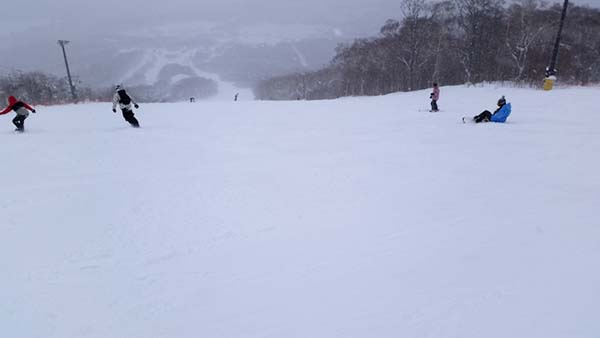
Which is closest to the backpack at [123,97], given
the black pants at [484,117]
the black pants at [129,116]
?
the black pants at [129,116]

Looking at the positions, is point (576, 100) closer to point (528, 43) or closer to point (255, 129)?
point (255, 129)

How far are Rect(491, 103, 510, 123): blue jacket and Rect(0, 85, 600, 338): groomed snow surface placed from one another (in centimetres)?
231

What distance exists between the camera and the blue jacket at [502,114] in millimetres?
10516

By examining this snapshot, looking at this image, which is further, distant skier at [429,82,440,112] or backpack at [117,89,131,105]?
distant skier at [429,82,440,112]

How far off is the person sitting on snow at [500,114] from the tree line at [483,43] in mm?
20174

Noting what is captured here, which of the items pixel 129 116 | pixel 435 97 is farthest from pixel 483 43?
pixel 129 116

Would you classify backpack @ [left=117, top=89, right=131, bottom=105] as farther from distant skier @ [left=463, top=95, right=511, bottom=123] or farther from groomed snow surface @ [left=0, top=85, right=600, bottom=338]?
distant skier @ [left=463, top=95, right=511, bottom=123]

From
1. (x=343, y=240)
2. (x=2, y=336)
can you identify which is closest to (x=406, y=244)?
(x=343, y=240)

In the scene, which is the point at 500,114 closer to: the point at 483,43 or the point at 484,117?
Result: the point at 484,117

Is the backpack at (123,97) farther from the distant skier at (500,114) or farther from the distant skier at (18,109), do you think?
the distant skier at (500,114)

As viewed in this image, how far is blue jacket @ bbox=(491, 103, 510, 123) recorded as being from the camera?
1052 cm

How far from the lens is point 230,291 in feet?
10.7

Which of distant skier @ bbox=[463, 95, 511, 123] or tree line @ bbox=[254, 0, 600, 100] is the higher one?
tree line @ bbox=[254, 0, 600, 100]

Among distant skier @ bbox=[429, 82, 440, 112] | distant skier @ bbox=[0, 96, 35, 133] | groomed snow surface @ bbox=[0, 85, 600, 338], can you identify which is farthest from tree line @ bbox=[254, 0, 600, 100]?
→ distant skier @ bbox=[0, 96, 35, 133]
